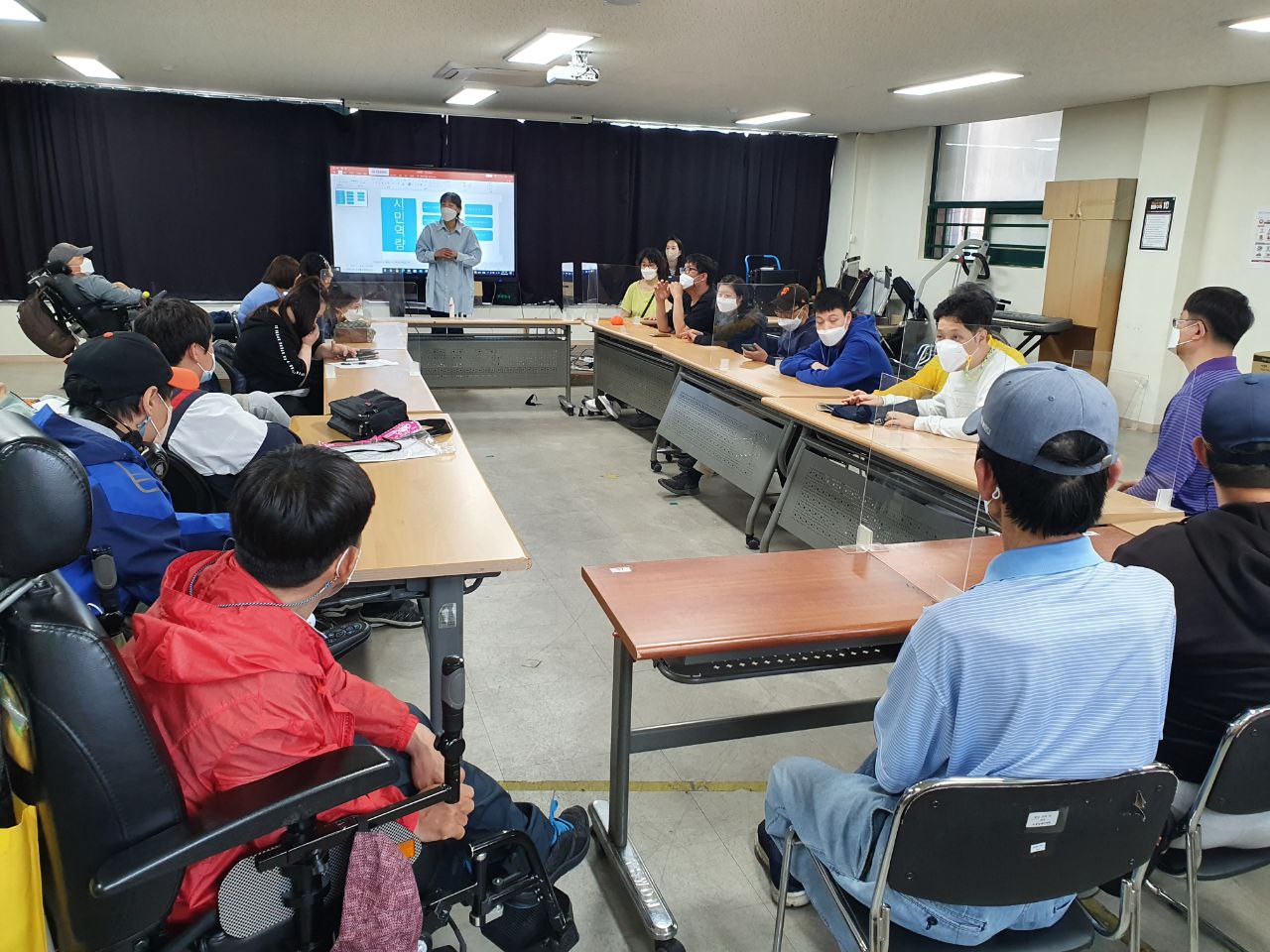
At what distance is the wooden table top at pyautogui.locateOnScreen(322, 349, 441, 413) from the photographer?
3.68 metres

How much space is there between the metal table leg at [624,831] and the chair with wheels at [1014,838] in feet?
2.19

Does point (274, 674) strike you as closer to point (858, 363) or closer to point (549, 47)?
point (858, 363)

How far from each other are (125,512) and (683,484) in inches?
138

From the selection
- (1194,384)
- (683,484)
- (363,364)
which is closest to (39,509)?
(1194,384)

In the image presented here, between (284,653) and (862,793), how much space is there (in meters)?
0.85

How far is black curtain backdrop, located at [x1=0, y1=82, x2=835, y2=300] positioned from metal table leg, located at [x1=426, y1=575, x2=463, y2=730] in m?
7.51

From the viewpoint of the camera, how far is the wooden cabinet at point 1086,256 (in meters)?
6.75

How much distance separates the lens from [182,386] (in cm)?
251

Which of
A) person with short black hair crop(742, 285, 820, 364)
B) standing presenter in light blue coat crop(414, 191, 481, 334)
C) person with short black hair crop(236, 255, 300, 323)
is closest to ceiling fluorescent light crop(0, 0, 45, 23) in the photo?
person with short black hair crop(236, 255, 300, 323)

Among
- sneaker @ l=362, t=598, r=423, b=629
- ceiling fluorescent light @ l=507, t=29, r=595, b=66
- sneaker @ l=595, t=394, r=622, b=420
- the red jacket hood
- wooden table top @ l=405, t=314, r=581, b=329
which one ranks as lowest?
sneaker @ l=362, t=598, r=423, b=629

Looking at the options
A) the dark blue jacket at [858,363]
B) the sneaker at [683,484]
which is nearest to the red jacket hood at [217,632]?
the dark blue jacket at [858,363]

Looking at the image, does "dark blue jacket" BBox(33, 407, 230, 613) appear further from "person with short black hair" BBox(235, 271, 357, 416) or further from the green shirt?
the green shirt

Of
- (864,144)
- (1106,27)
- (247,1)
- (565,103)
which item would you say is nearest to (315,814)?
(247,1)

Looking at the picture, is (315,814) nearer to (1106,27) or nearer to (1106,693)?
(1106,693)
